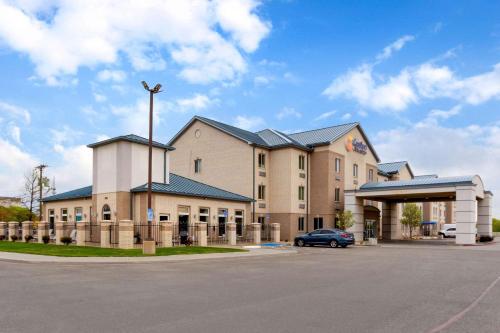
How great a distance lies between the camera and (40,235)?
35688mm

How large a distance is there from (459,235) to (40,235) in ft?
117

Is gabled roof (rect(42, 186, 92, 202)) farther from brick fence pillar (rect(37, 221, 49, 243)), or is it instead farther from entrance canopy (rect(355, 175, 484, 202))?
entrance canopy (rect(355, 175, 484, 202))

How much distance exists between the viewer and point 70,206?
127 ft

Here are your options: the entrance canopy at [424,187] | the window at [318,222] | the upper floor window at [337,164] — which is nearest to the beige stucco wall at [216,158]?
the window at [318,222]

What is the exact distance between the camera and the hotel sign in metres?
49.9

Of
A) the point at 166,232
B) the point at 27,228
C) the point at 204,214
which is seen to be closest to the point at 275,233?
the point at 204,214

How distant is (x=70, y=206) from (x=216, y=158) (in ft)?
50.4

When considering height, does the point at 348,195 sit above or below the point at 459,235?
above

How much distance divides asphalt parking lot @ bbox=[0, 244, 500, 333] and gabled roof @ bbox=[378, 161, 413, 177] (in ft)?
162

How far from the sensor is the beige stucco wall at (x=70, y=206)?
36.8m

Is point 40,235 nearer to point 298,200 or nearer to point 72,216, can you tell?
point 72,216

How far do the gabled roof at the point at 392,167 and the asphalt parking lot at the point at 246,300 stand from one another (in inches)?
1939

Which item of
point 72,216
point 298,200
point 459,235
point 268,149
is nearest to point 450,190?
point 459,235

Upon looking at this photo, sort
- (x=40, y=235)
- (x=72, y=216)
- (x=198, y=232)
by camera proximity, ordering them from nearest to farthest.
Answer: (x=198, y=232), (x=40, y=235), (x=72, y=216)
